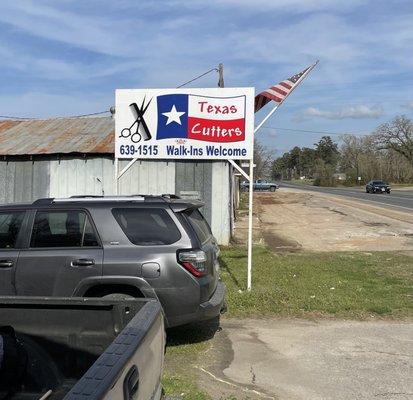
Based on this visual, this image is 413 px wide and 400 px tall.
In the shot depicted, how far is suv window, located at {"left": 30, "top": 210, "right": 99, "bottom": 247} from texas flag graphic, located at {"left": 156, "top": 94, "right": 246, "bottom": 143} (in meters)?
3.62

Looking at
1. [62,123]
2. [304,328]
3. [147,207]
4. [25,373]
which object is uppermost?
[62,123]

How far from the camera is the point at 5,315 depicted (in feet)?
11.3

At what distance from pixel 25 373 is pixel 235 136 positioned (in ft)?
20.8

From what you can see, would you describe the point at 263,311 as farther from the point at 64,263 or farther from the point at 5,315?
the point at 5,315

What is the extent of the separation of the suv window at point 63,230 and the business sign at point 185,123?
3.48 meters

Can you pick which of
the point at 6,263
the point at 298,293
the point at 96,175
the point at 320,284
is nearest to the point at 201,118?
the point at 298,293

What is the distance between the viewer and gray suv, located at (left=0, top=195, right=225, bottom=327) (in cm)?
564

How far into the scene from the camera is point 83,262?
18.8ft

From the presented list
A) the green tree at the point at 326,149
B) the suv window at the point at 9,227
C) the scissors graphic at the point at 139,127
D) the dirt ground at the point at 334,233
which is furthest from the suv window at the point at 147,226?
the green tree at the point at 326,149

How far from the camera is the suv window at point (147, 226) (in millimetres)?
Answer: 5770

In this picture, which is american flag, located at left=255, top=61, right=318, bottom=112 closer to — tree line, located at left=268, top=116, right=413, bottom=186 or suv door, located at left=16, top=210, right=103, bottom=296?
suv door, located at left=16, top=210, right=103, bottom=296

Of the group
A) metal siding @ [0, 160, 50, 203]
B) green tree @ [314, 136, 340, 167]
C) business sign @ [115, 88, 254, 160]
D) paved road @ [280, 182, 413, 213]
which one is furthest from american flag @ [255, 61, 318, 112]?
green tree @ [314, 136, 340, 167]

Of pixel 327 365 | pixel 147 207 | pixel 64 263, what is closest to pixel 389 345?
pixel 327 365

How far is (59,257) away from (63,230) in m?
0.36
